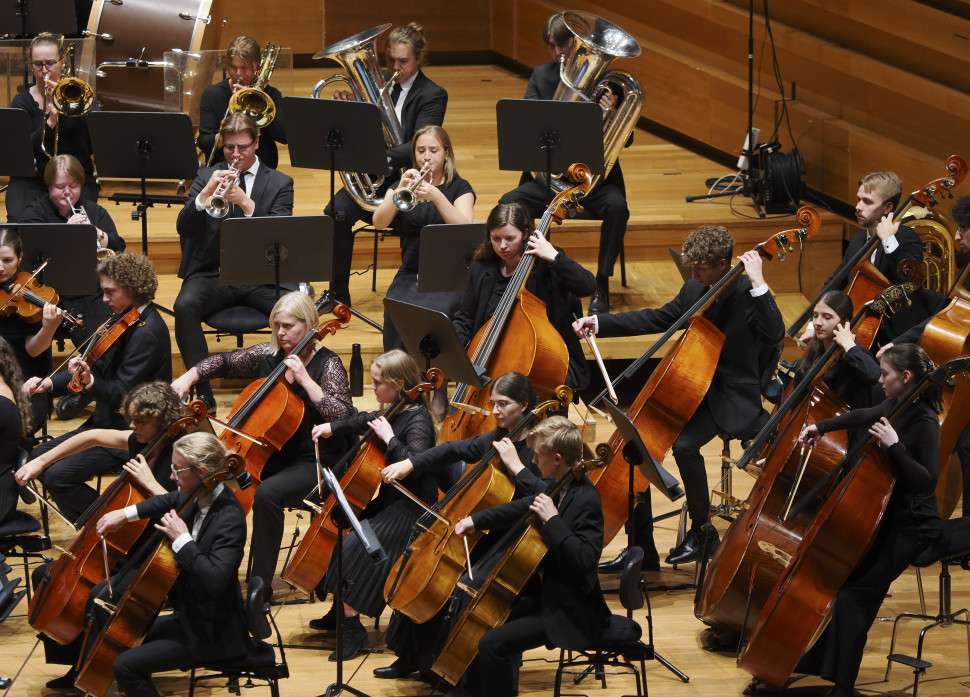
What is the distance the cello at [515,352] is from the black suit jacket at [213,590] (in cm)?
109

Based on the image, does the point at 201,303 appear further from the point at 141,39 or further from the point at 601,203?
the point at 141,39

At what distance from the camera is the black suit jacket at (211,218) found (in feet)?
19.8

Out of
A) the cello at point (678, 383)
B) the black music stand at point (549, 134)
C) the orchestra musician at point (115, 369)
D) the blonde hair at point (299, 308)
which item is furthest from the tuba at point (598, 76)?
the orchestra musician at point (115, 369)

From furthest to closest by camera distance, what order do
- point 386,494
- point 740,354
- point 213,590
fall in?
1. point 740,354
2. point 386,494
3. point 213,590

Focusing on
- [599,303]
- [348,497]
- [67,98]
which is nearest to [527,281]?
[348,497]

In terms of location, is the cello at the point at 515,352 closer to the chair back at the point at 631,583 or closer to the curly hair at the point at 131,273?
the chair back at the point at 631,583

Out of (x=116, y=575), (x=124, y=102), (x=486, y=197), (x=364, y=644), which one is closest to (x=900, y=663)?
(x=364, y=644)

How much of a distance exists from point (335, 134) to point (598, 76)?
1340 millimetres

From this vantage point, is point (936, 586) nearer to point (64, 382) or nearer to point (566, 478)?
point (566, 478)

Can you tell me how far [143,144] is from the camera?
605 cm

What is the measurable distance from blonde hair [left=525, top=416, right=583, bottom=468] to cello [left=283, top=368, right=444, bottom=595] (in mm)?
628

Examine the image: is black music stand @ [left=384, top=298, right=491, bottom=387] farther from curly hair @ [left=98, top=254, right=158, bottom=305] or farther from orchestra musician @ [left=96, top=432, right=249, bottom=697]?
curly hair @ [left=98, top=254, right=158, bottom=305]

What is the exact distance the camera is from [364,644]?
458 centimetres

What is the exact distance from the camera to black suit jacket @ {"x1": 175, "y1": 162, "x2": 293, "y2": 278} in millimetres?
6031
